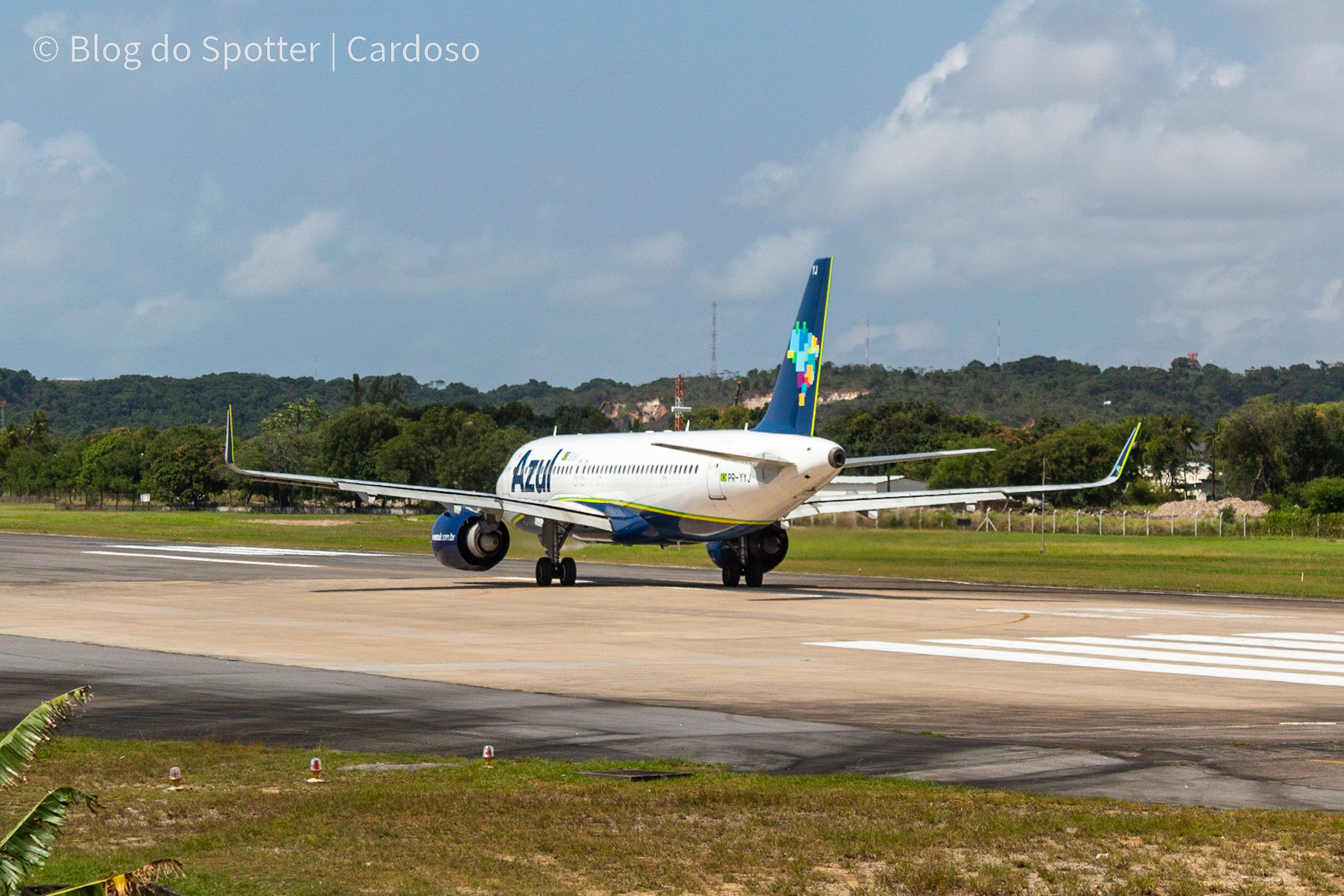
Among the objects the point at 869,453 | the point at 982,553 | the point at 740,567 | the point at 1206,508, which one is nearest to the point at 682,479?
the point at 740,567

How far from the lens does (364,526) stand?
87.9m

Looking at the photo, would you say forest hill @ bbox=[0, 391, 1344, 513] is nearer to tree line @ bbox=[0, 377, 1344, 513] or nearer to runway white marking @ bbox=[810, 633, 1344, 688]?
tree line @ bbox=[0, 377, 1344, 513]

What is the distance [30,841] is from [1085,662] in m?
20.2

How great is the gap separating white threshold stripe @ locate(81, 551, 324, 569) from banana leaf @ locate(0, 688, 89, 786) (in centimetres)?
4506

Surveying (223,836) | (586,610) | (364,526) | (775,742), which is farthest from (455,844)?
(364,526)

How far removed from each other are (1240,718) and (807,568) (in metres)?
35.5

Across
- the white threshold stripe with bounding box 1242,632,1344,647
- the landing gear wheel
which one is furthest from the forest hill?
the white threshold stripe with bounding box 1242,632,1344,647

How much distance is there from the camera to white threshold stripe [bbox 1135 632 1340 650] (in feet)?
88.1

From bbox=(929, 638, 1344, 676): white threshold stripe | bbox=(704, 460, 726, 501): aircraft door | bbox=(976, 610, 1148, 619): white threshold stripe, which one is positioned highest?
bbox=(704, 460, 726, 501): aircraft door

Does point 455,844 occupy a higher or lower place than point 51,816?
lower

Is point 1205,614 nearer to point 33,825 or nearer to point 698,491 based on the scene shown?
point 698,491

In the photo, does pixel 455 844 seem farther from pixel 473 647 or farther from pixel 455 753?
pixel 473 647

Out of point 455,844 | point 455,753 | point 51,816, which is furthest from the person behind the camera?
point 455,753

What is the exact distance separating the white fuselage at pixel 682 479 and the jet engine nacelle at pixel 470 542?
2846 millimetres
